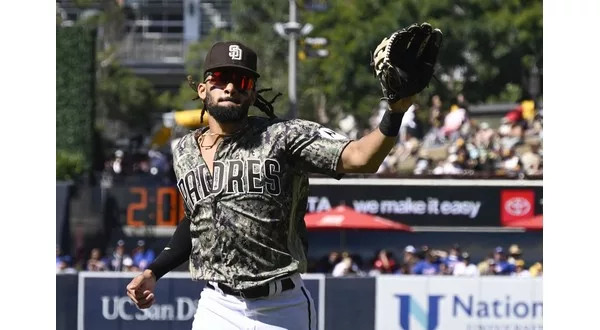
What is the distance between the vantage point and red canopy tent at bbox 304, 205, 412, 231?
19.0 m

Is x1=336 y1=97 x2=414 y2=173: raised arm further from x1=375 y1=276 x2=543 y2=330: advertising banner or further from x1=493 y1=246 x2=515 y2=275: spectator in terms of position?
x1=493 y1=246 x2=515 y2=275: spectator

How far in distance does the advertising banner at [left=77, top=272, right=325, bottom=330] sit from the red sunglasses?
6979 millimetres

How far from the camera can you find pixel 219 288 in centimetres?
531

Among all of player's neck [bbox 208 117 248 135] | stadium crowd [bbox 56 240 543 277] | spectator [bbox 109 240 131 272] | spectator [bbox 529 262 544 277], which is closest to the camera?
player's neck [bbox 208 117 248 135]

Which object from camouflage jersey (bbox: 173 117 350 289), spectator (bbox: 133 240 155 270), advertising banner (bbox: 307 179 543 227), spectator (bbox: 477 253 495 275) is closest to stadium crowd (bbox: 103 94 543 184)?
advertising banner (bbox: 307 179 543 227)

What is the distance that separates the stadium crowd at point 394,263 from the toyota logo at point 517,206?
0.92 meters

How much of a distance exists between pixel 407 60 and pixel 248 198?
3.03ft

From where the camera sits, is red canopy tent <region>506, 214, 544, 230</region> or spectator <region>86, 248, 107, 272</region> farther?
red canopy tent <region>506, 214, 544, 230</region>

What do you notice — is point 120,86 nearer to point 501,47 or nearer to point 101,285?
point 501,47

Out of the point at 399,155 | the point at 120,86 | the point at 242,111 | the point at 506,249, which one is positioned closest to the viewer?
the point at 242,111

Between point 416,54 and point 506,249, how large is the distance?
47.5 ft

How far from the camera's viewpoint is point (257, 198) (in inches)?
203

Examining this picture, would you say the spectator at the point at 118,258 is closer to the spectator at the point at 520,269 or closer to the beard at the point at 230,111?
the spectator at the point at 520,269

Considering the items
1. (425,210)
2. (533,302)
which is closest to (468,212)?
(425,210)
